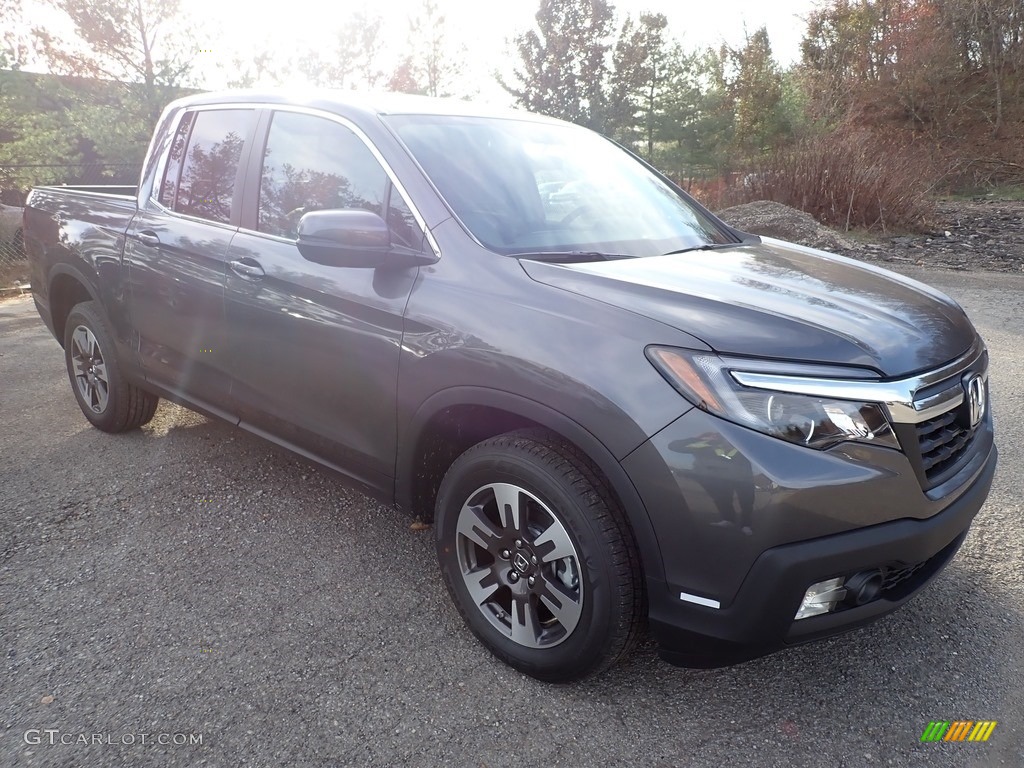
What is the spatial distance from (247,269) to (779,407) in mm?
2182

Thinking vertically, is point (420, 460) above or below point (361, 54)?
below

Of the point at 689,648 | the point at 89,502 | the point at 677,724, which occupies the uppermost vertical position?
the point at 689,648

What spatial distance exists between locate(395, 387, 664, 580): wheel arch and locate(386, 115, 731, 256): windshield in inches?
21.2

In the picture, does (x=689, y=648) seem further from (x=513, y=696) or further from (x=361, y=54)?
(x=361, y=54)

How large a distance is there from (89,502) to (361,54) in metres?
30.3

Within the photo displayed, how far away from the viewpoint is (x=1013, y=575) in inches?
119

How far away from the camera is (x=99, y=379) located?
4387 mm

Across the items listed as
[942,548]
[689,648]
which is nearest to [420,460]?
[689,648]

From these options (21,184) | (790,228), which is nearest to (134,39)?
(21,184)

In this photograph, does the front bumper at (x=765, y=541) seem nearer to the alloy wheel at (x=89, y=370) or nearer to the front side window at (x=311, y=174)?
the front side window at (x=311, y=174)

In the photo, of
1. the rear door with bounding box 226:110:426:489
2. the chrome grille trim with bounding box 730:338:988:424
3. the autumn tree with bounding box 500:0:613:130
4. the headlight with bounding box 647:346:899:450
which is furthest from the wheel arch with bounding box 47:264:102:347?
the autumn tree with bounding box 500:0:613:130

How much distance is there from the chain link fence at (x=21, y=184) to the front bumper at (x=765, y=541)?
784 cm

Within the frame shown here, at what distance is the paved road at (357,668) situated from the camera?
85.5 inches

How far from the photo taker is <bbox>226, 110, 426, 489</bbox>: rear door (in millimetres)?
2689
